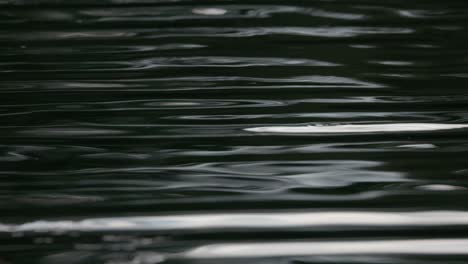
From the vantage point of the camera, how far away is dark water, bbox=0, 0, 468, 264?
1015 mm

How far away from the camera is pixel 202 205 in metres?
1.08

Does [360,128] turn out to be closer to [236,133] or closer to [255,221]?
[236,133]

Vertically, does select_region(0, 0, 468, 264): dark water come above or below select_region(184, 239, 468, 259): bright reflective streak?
above

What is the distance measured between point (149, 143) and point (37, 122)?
0.71ft

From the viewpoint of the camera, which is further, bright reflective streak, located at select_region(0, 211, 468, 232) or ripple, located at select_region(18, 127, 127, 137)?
ripple, located at select_region(18, 127, 127, 137)

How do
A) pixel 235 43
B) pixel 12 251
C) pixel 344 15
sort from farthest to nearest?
pixel 344 15 → pixel 235 43 → pixel 12 251

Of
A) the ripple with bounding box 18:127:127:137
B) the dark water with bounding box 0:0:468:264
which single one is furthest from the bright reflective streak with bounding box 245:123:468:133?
the ripple with bounding box 18:127:127:137

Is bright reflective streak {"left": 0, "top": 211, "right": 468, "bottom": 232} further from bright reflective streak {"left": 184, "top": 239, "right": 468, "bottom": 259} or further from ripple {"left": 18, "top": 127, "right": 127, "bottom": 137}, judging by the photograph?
ripple {"left": 18, "top": 127, "right": 127, "bottom": 137}

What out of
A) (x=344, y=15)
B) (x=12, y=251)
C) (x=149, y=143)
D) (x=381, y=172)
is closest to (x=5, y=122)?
(x=149, y=143)

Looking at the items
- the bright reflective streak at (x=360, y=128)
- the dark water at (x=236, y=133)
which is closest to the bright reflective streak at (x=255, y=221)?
the dark water at (x=236, y=133)

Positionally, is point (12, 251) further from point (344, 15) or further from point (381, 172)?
point (344, 15)

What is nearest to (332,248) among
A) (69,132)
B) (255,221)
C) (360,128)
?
(255,221)

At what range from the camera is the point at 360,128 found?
128cm

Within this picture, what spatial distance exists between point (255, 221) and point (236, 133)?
0.26m
